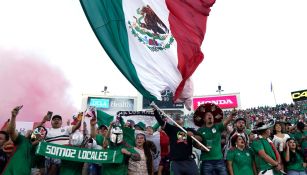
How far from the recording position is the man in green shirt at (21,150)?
561cm

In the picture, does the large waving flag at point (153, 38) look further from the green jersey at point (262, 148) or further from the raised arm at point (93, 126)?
the green jersey at point (262, 148)

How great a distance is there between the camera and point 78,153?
6145mm

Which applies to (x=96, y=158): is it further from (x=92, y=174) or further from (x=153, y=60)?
(x=153, y=60)

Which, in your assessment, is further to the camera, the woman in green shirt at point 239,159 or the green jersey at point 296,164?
the green jersey at point 296,164

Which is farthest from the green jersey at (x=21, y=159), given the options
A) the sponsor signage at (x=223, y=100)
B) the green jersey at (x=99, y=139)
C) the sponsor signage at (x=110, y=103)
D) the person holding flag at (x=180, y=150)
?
the sponsor signage at (x=223, y=100)

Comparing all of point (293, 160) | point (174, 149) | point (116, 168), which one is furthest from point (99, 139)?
point (293, 160)

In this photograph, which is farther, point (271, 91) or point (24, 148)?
point (271, 91)

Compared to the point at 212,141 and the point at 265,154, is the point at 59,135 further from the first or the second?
the point at 265,154

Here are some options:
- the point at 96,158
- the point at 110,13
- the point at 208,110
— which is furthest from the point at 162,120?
the point at 110,13

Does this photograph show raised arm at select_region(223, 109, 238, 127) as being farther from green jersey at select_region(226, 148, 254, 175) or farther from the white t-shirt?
the white t-shirt

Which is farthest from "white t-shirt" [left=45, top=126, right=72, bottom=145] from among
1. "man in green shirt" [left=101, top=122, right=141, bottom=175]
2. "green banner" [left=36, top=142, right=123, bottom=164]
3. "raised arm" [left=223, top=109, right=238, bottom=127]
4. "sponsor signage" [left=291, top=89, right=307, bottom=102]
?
"sponsor signage" [left=291, top=89, right=307, bottom=102]

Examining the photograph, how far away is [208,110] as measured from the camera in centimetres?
658

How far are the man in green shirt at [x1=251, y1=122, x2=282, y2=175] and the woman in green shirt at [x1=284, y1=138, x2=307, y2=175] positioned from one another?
1.25ft

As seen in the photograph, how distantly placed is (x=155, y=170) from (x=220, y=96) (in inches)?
1933
